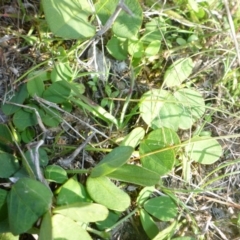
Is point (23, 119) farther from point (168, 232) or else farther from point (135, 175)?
point (168, 232)

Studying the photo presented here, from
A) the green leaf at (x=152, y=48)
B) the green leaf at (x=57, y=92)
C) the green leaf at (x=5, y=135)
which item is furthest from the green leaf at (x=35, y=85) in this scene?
the green leaf at (x=152, y=48)

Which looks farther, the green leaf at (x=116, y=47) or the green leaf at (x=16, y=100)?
the green leaf at (x=116, y=47)

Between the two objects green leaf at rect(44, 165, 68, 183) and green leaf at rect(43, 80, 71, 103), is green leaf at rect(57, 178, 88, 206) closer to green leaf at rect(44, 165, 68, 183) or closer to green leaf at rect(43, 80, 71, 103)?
green leaf at rect(44, 165, 68, 183)

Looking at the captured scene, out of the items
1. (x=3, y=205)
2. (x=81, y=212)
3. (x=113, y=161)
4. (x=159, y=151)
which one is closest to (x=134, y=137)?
(x=159, y=151)

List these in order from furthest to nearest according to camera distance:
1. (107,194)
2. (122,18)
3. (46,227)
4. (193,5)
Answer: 1. (193,5)
2. (122,18)
3. (107,194)
4. (46,227)

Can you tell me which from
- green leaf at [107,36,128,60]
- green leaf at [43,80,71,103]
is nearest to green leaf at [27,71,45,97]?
green leaf at [43,80,71,103]

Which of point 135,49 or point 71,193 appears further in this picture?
point 135,49

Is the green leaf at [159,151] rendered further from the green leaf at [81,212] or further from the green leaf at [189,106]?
the green leaf at [81,212]
